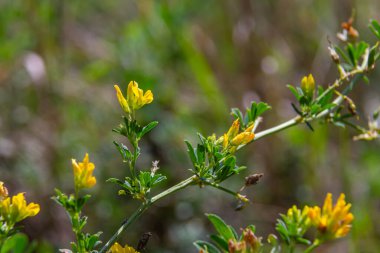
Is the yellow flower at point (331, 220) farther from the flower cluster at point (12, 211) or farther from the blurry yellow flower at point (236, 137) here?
the flower cluster at point (12, 211)

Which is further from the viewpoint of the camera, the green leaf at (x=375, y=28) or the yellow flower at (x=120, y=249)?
the green leaf at (x=375, y=28)

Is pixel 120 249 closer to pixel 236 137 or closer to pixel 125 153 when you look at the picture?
pixel 125 153

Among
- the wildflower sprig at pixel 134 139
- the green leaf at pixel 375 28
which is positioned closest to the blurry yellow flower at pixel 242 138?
the wildflower sprig at pixel 134 139

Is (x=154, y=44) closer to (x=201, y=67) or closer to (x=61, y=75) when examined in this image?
(x=201, y=67)

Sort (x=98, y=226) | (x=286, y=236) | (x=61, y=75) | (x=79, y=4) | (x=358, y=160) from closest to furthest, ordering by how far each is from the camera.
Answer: (x=286, y=236) → (x=98, y=226) → (x=61, y=75) → (x=358, y=160) → (x=79, y=4)

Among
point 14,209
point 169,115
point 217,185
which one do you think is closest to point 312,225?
point 217,185

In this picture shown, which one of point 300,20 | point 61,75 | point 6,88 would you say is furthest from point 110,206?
point 300,20

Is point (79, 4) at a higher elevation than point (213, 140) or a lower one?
higher

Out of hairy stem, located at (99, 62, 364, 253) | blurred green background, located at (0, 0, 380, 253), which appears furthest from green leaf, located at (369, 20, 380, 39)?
blurred green background, located at (0, 0, 380, 253)
